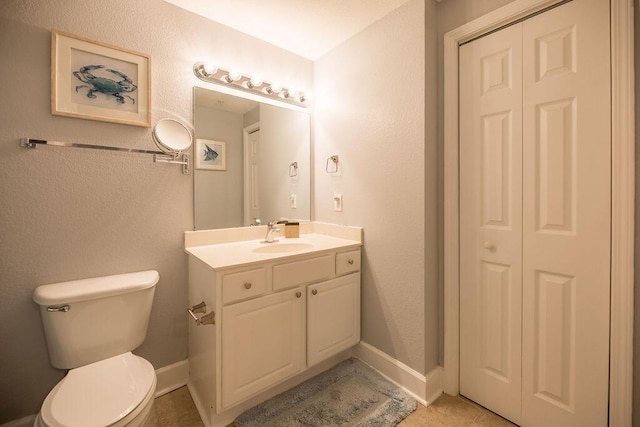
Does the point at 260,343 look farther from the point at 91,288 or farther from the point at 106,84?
the point at 106,84

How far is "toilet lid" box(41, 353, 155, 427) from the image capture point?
97 cm

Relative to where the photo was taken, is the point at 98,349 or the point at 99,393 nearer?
the point at 99,393

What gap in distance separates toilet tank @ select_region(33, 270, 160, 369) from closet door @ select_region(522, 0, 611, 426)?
1902 millimetres

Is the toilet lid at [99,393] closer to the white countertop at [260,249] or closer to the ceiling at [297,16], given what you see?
the white countertop at [260,249]

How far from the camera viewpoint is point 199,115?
5.82 ft

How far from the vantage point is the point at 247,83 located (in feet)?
6.31

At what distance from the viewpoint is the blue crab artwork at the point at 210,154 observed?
180 cm

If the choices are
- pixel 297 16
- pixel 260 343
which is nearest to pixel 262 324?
pixel 260 343

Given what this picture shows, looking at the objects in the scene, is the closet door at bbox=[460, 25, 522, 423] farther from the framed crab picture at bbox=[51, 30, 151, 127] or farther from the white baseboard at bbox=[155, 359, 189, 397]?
the framed crab picture at bbox=[51, 30, 151, 127]

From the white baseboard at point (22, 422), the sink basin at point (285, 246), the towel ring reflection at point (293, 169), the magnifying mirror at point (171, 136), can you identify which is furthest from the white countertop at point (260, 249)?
the white baseboard at point (22, 422)

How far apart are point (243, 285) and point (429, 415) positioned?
1.19 metres

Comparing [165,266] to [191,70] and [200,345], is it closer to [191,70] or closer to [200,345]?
[200,345]

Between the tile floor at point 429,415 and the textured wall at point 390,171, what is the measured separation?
0.21 meters

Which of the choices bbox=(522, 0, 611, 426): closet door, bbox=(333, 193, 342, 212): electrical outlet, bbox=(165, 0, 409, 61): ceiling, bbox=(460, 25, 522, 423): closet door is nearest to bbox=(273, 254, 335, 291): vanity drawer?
bbox=(333, 193, 342, 212): electrical outlet
